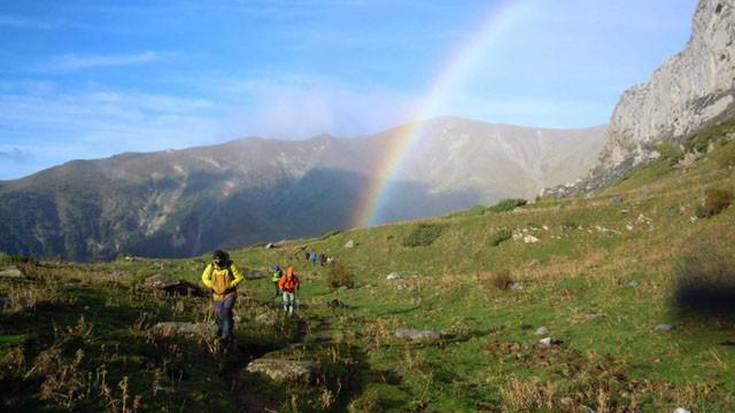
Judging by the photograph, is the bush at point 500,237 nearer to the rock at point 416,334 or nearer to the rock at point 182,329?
the rock at point 416,334

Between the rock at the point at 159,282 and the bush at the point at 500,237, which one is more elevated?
the rock at the point at 159,282

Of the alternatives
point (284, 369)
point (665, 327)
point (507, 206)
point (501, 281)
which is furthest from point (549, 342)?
point (507, 206)

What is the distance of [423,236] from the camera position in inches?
2163

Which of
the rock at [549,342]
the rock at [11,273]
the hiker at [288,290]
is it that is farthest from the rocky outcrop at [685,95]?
the rock at [11,273]

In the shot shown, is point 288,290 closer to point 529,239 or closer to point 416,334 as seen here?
point 416,334

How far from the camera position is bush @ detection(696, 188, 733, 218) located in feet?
112

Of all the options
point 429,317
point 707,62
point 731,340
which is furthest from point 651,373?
point 707,62

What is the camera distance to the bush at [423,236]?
2127 inches

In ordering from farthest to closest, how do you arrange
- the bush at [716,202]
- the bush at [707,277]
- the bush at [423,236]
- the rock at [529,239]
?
1. the bush at [423,236]
2. the rock at [529,239]
3. the bush at [716,202]
4. the bush at [707,277]

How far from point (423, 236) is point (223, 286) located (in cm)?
4017

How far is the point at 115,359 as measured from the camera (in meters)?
13.0

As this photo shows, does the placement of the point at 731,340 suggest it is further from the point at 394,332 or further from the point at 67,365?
the point at 67,365

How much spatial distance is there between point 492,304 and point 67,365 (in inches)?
785

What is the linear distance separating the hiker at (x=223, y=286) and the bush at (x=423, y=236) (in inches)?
1526
